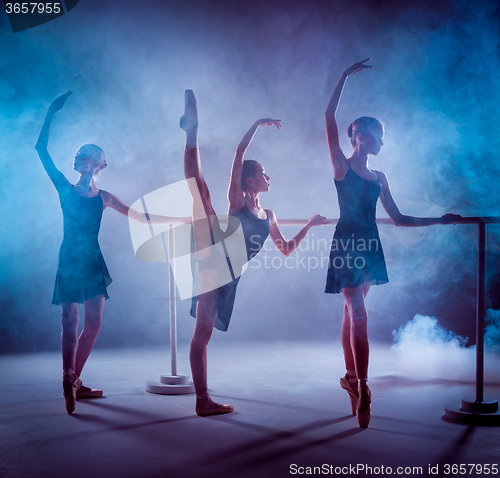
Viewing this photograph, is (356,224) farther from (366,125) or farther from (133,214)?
(133,214)

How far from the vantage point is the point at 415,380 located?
2.72m

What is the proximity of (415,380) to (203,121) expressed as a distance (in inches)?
118

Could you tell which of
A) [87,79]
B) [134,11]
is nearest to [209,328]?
[87,79]

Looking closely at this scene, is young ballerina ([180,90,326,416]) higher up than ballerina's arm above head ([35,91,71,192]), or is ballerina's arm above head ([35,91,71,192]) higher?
ballerina's arm above head ([35,91,71,192])

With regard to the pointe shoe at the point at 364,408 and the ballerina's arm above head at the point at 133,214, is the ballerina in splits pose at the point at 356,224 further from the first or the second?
the ballerina's arm above head at the point at 133,214

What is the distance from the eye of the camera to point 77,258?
82.4 inches

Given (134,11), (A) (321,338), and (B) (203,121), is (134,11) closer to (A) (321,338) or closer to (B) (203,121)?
(B) (203,121)

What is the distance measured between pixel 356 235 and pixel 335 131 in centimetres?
40

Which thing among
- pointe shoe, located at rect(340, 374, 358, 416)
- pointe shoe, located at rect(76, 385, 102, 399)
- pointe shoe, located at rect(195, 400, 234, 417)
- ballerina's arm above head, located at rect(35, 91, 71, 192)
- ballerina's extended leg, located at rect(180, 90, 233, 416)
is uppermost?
ballerina's arm above head, located at rect(35, 91, 71, 192)

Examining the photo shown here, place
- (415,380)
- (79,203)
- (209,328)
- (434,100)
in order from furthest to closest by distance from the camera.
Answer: (434,100)
(415,380)
(79,203)
(209,328)

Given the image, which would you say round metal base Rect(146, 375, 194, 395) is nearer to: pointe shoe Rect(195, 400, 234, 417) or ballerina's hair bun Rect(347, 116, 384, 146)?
pointe shoe Rect(195, 400, 234, 417)

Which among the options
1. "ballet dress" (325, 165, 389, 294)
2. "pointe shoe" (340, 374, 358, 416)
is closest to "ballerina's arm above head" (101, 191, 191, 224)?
"ballet dress" (325, 165, 389, 294)

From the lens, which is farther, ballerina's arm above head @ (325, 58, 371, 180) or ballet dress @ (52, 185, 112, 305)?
ballet dress @ (52, 185, 112, 305)

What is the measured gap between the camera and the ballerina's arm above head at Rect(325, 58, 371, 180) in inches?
71.7
